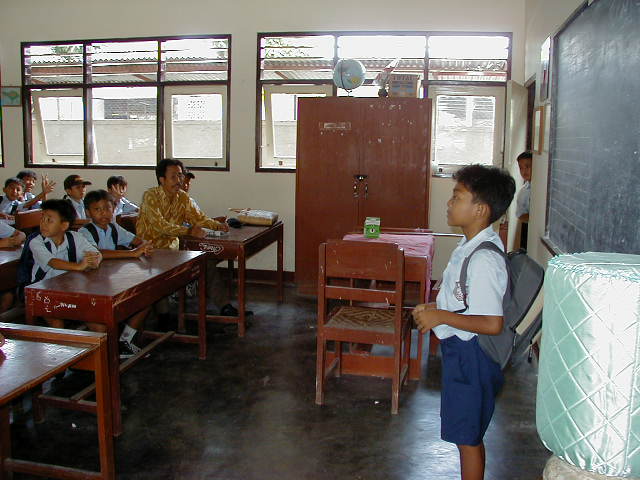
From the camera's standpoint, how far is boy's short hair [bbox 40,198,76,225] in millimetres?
3078

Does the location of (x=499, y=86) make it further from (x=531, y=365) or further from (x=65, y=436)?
(x=65, y=436)

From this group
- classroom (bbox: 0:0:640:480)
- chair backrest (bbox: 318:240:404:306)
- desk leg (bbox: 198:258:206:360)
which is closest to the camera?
classroom (bbox: 0:0:640:480)

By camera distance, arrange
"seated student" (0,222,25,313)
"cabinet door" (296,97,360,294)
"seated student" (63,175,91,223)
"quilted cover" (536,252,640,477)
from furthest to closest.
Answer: "seated student" (63,175,91,223) → "cabinet door" (296,97,360,294) → "seated student" (0,222,25,313) → "quilted cover" (536,252,640,477)

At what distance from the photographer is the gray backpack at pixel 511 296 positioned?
178 centimetres

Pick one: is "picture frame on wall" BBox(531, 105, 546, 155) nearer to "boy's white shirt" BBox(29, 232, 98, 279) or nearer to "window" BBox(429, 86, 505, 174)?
"window" BBox(429, 86, 505, 174)

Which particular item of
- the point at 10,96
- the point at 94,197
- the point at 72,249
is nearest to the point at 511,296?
the point at 72,249

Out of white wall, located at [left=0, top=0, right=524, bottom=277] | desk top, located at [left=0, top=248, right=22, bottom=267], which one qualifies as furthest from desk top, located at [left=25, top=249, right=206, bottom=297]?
white wall, located at [left=0, top=0, right=524, bottom=277]

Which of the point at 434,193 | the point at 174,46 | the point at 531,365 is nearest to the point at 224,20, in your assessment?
the point at 174,46

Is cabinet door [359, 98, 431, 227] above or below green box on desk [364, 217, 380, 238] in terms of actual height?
above

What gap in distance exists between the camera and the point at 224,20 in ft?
19.3

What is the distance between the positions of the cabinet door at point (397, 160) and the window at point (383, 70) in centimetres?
45

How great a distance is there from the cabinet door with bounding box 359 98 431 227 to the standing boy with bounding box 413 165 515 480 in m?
3.18

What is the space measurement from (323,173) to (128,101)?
2.46 m

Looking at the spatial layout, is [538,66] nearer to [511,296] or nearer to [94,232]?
[511,296]
